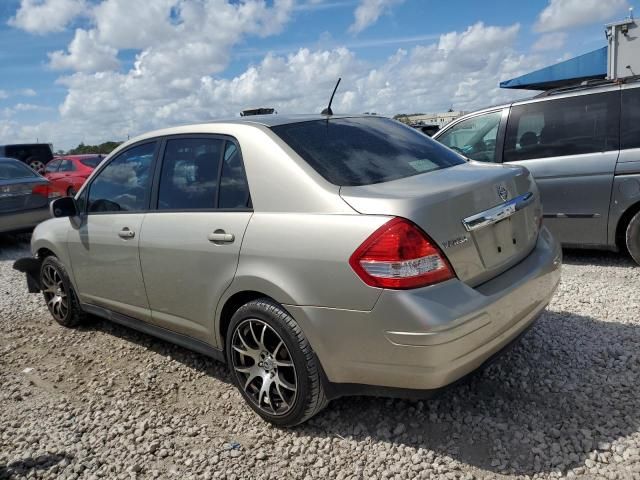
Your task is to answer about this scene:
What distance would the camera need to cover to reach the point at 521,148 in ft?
18.7

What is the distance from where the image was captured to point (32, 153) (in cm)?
1845

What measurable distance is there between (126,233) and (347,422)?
6.40ft

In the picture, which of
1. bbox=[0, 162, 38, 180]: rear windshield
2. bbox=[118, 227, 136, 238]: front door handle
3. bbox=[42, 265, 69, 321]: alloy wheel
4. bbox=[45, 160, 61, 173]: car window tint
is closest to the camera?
bbox=[118, 227, 136, 238]: front door handle

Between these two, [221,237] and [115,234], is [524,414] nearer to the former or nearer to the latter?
[221,237]

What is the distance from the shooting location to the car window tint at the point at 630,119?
5.02 meters

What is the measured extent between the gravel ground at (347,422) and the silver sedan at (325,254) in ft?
0.90

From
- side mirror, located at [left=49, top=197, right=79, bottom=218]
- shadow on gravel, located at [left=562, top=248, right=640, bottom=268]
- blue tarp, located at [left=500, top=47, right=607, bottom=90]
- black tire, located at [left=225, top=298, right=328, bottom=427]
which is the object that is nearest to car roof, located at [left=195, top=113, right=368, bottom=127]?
black tire, located at [left=225, top=298, right=328, bottom=427]

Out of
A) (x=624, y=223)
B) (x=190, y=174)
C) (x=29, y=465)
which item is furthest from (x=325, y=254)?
(x=624, y=223)

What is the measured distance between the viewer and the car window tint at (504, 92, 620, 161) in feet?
17.0

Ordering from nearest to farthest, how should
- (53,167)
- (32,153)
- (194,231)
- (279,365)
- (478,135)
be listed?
(279,365), (194,231), (478,135), (53,167), (32,153)

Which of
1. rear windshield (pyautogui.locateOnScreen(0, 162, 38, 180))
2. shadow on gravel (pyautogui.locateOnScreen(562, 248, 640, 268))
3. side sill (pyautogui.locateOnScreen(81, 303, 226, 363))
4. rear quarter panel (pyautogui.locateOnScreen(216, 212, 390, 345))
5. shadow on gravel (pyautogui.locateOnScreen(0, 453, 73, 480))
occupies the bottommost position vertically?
shadow on gravel (pyautogui.locateOnScreen(0, 453, 73, 480))

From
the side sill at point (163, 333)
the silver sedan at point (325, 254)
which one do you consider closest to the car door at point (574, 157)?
the silver sedan at point (325, 254)

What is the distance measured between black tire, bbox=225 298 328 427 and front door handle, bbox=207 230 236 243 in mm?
368

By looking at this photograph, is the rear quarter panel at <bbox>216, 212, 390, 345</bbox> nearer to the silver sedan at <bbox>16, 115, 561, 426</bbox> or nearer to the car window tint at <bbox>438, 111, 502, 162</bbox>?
the silver sedan at <bbox>16, 115, 561, 426</bbox>
